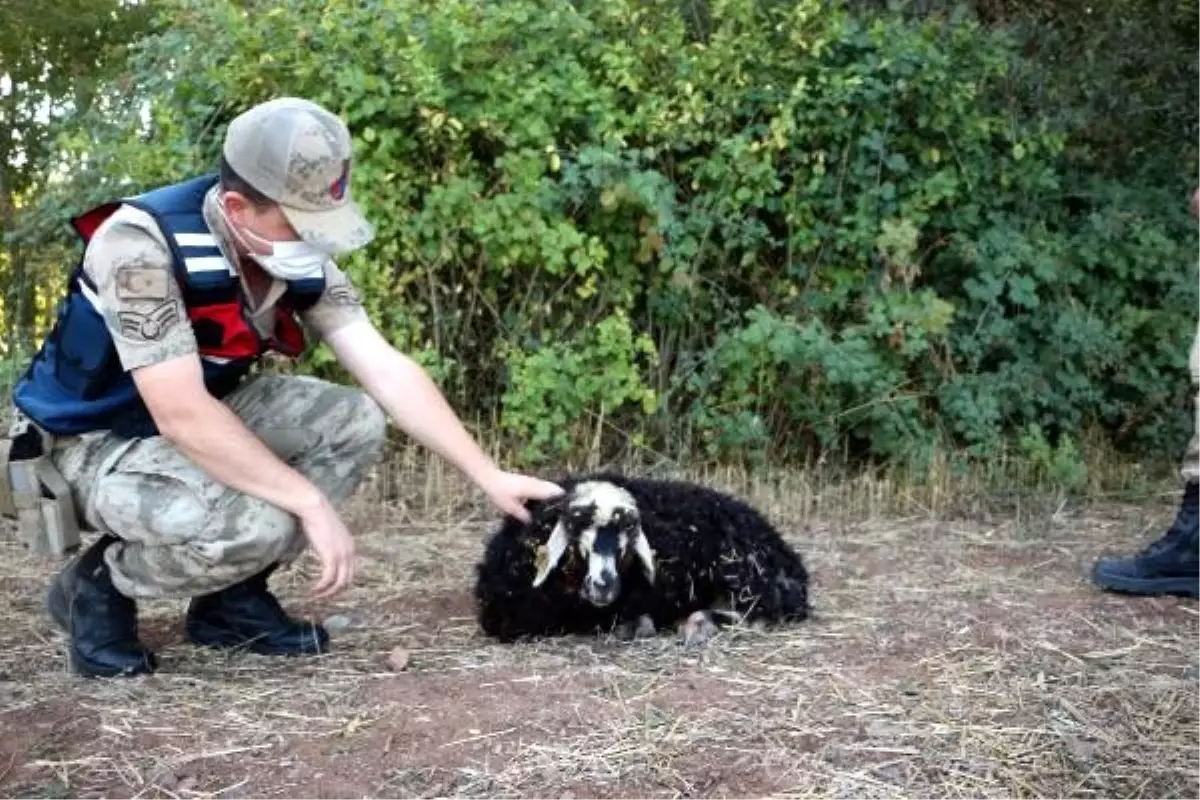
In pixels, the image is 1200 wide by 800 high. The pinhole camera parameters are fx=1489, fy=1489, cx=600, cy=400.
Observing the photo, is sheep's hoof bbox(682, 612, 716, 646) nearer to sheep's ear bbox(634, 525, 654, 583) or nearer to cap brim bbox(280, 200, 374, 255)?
sheep's ear bbox(634, 525, 654, 583)

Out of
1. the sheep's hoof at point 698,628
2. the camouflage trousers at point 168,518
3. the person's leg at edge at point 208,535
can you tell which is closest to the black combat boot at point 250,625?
the person's leg at edge at point 208,535

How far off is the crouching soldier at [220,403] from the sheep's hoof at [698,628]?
61 centimetres

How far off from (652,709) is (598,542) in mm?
829

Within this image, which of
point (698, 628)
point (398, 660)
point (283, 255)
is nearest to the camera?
point (283, 255)

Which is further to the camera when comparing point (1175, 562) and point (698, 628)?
point (1175, 562)

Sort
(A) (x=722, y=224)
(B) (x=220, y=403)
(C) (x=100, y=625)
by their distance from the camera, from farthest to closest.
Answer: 1. (A) (x=722, y=224)
2. (C) (x=100, y=625)
3. (B) (x=220, y=403)

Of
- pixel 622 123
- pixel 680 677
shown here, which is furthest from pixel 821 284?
pixel 680 677

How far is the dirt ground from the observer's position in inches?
138

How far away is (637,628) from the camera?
4.76m

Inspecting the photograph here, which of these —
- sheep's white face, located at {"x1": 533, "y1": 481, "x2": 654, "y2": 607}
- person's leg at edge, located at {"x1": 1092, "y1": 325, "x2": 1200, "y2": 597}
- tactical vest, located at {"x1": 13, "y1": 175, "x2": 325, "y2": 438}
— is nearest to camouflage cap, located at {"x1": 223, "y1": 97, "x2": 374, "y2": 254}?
tactical vest, located at {"x1": 13, "y1": 175, "x2": 325, "y2": 438}

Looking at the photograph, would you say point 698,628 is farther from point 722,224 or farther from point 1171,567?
point 722,224

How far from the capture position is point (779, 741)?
3666 millimetres

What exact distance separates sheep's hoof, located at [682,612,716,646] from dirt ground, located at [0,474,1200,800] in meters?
0.06

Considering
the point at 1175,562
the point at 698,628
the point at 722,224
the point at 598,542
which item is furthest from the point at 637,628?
the point at 722,224
